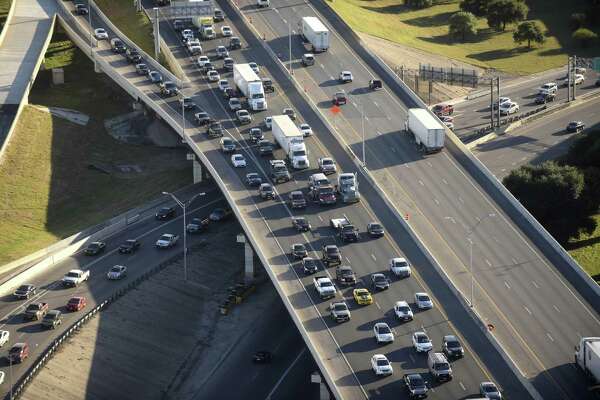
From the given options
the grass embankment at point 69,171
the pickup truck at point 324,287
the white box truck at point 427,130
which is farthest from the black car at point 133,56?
the pickup truck at point 324,287

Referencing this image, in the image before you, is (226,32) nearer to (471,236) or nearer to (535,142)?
(535,142)

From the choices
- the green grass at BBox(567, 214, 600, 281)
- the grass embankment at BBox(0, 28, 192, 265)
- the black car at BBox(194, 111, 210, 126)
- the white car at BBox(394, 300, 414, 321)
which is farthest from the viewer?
the black car at BBox(194, 111, 210, 126)

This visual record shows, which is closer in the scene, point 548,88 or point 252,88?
point 252,88

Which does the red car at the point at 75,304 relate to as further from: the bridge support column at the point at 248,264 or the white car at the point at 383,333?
the white car at the point at 383,333

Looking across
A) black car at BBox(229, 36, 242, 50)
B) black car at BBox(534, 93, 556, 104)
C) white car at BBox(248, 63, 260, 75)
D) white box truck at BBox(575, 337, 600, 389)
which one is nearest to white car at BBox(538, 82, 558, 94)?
black car at BBox(534, 93, 556, 104)

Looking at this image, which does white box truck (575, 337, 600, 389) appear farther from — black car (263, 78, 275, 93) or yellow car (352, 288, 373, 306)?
black car (263, 78, 275, 93)

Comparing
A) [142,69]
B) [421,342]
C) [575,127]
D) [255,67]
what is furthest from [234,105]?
[421,342]
